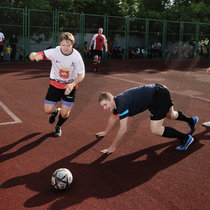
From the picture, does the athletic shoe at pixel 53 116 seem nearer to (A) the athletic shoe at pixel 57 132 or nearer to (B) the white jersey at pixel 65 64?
(A) the athletic shoe at pixel 57 132

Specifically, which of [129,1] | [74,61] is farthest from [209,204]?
[129,1]

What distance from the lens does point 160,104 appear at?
5004 millimetres

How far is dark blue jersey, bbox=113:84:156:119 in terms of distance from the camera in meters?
4.63

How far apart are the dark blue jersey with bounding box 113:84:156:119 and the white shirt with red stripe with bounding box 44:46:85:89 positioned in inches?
45.9

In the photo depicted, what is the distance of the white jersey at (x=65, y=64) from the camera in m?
5.52

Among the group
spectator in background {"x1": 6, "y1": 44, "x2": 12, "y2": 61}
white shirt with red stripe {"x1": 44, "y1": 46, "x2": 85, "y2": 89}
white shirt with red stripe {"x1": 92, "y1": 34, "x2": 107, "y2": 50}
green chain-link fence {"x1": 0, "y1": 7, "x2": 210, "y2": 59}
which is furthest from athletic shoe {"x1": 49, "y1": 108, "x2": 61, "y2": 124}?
spectator in background {"x1": 6, "y1": 44, "x2": 12, "y2": 61}

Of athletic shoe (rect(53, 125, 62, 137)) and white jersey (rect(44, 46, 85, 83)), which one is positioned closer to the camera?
white jersey (rect(44, 46, 85, 83))

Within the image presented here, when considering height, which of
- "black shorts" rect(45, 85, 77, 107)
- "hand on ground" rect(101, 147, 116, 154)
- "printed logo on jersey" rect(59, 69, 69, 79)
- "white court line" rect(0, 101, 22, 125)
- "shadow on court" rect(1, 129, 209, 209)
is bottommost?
"shadow on court" rect(1, 129, 209, 209)

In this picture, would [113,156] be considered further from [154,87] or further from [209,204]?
[209,204]

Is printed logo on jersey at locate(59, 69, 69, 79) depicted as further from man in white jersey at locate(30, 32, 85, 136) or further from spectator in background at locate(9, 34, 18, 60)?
spectator in background at locate(9, 34, 18, 60)

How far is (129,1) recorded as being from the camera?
35094mm

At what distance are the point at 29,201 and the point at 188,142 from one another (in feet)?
9.76

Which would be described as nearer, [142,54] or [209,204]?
[209,204]

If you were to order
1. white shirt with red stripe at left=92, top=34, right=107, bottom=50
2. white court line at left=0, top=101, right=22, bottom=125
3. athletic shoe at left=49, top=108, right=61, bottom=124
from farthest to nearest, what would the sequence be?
white shirt with red stripe at left=92, top=34, right=107, bottom=50 < white court line at left=0, top=101, right=22, bottom=125 < athletic shoe at left=49, top=108, right=61, bottom=124
